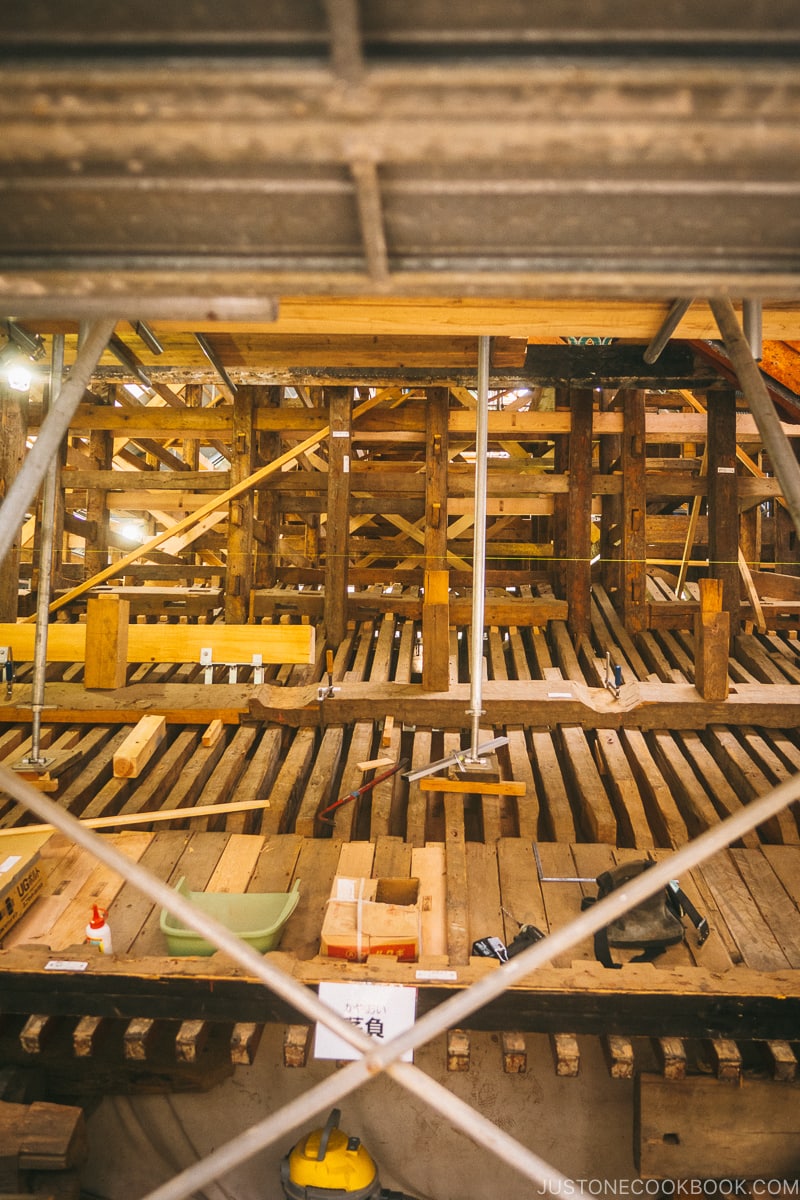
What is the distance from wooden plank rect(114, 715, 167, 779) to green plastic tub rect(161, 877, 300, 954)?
1353 millimetres

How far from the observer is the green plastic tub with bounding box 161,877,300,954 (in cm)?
331

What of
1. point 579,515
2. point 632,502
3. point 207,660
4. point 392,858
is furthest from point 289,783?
point 632,502

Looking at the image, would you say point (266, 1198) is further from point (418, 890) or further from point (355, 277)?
point (355, 277)

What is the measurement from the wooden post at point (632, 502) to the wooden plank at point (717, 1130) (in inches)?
185

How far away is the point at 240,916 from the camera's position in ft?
11.9

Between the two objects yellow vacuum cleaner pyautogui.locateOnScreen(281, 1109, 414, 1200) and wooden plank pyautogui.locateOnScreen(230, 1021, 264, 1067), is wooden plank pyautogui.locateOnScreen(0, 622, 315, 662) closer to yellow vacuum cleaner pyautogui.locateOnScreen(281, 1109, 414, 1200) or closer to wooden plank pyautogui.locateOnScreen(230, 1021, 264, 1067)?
wooden plank pyautogui.locateOnScreen(230, 1021, 264, 1067)

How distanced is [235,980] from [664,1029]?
2033 millimetres

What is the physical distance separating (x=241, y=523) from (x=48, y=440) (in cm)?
533

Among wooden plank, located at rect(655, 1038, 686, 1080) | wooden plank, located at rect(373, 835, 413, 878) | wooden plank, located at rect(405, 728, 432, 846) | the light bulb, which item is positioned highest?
the light bulb

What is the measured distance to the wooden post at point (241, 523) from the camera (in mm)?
7465

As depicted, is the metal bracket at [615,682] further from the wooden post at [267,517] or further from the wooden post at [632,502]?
the wooden post at [267,517]

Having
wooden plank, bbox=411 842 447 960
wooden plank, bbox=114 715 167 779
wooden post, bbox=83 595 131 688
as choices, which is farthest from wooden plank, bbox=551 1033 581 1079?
wooden post, bbox=83 595 131 688

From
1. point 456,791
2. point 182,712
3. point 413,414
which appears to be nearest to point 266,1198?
point 456,791

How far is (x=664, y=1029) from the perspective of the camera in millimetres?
3107
